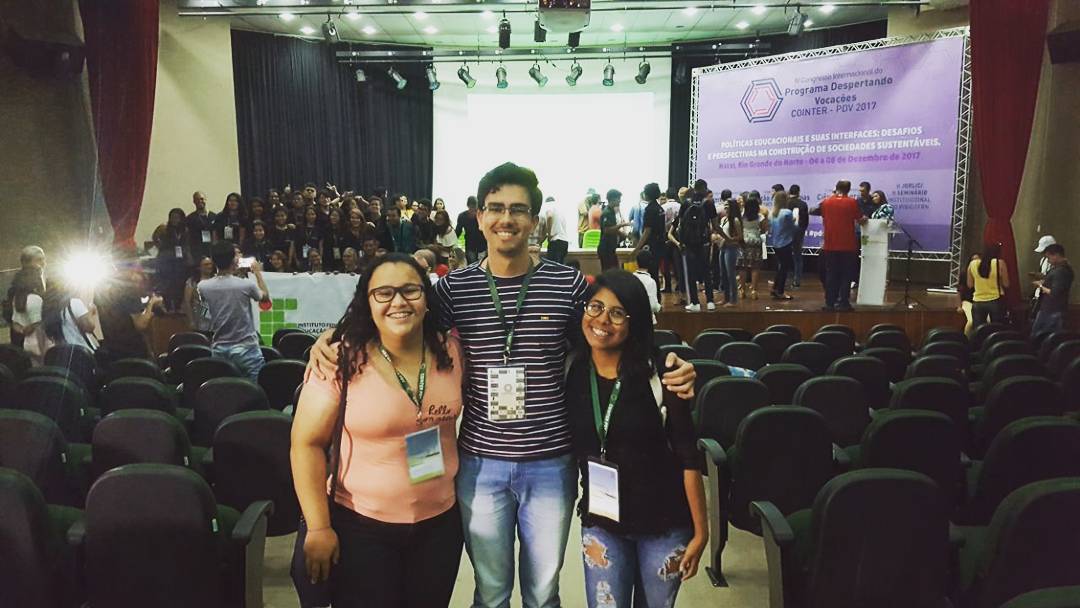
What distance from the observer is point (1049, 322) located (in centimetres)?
675

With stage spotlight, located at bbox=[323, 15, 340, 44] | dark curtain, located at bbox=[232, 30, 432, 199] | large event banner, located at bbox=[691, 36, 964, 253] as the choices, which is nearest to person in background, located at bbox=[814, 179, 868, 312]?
large event banner, located at bbox=[691, 36, 964, 253]

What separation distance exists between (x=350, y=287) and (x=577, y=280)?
550 cm

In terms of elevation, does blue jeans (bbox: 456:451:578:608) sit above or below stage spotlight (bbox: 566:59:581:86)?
below

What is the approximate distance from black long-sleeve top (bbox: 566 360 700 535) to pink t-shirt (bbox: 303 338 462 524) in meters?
0.47

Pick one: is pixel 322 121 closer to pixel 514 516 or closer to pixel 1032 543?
pixel 514 516

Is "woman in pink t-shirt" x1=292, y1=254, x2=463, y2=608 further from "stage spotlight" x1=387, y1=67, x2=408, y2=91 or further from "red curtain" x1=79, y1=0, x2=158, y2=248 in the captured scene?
"stage spotlight" x1=387, y1=67, x2=408, y2=91

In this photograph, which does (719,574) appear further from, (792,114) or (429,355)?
(792,114)

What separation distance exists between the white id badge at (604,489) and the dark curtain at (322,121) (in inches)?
464

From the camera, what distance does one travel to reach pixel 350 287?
23.0 feet

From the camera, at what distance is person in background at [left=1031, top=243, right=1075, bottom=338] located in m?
6.60

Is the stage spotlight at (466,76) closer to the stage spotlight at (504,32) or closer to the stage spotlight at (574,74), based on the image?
the stage spotlight at (574,74)

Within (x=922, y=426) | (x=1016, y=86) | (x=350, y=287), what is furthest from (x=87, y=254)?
(x=1016, y=86)

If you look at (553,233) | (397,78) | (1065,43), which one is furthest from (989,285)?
(397,78)

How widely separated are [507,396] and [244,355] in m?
3.35
